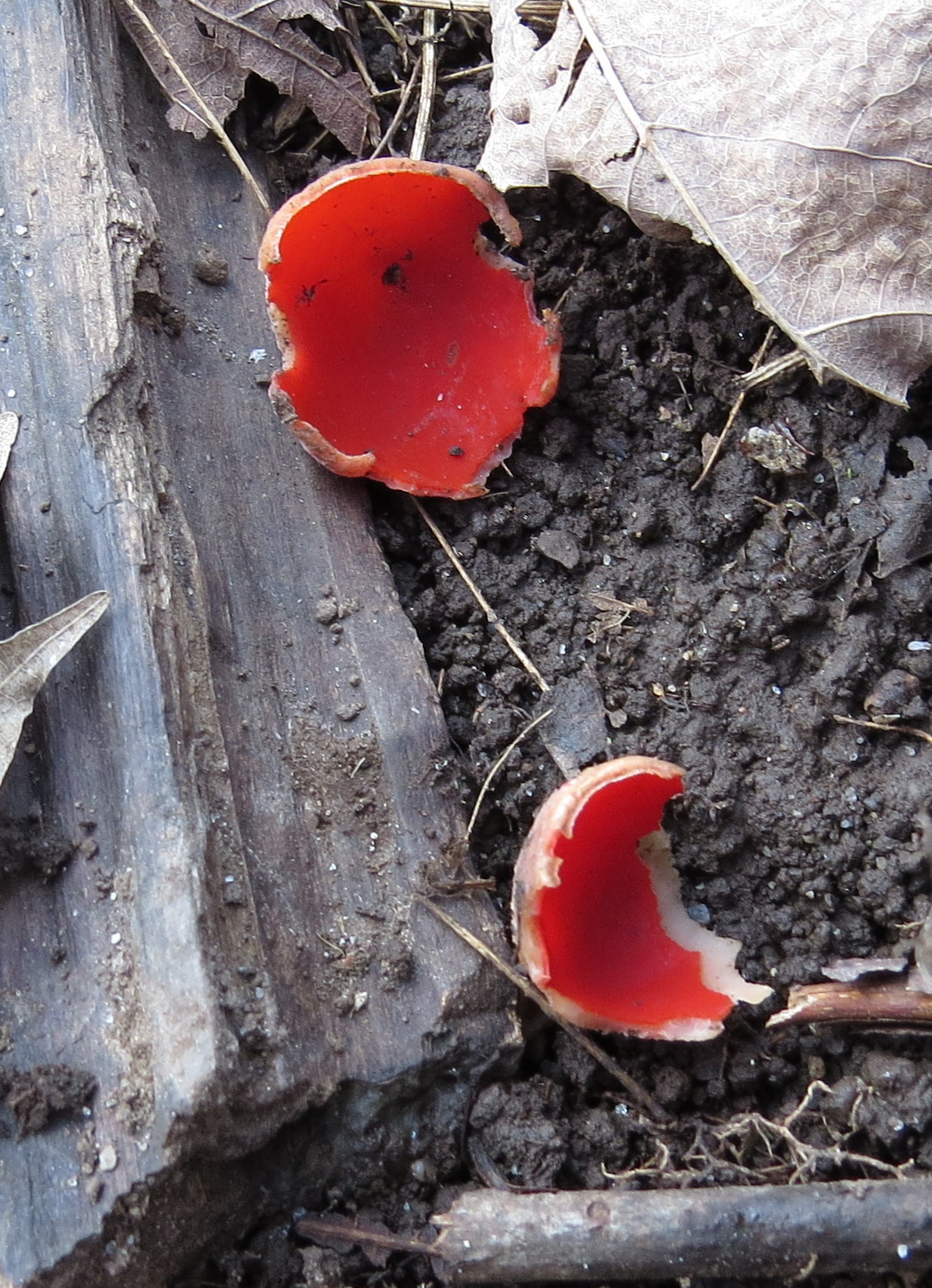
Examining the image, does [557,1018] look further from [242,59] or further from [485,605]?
[242,59]

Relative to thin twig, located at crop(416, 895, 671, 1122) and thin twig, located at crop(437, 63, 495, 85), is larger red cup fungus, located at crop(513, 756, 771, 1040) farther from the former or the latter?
thin twig, located at crop(437, 63, 495, 85)

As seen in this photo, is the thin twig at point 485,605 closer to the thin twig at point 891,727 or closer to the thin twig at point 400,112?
the thin twig at point 891,727

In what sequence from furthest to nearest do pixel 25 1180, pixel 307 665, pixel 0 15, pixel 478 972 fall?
pixel 0 15 < pixel 307 665 < pixel 478 972 < pixel 25 1180

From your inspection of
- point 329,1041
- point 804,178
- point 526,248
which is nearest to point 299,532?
point 526,248

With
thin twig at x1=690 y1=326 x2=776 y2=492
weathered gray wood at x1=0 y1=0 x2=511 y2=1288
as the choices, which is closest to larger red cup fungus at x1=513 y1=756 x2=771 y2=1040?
weathered gray wood at x1=0 y1=0 x2=511 y2=1288

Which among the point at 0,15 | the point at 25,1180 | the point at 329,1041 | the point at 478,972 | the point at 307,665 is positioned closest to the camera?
the point at 25,1180

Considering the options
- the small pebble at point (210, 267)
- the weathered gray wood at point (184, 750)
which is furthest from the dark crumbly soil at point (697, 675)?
the small pebble at point (210, 267)

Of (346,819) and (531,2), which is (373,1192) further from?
(531,2)
